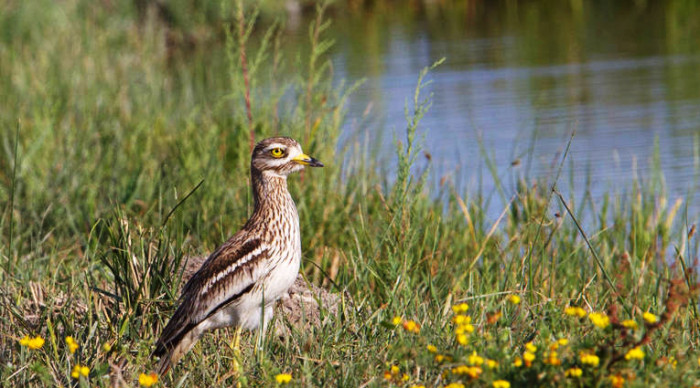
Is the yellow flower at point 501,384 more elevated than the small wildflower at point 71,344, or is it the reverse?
the small wildflower at point 71,344

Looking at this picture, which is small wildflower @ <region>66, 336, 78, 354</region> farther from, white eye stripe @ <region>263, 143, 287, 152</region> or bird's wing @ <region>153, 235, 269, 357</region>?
white eye stripe @ <region>263, 143, 287, 152</region>

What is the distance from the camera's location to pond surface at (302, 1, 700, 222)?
34.1 feet

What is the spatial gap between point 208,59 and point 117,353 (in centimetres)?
1376

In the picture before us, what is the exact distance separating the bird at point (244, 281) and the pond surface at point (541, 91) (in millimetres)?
1401

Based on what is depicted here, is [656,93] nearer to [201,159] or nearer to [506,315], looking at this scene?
[201,159]

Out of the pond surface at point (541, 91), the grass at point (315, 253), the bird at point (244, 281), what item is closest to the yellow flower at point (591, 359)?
the grass at point (315, 253)

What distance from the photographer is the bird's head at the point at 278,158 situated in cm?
530

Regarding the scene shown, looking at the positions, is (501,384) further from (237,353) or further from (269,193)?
(269,193)

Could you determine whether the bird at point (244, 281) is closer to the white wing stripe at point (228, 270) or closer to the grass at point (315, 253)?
the white wing stripe at point (228, 270)

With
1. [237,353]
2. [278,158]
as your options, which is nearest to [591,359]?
[237,353]

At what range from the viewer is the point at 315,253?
7.32 metres

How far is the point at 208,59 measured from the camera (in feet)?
59.5

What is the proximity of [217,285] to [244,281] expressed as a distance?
0.13 meters

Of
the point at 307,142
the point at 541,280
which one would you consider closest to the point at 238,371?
the point at 541,280
